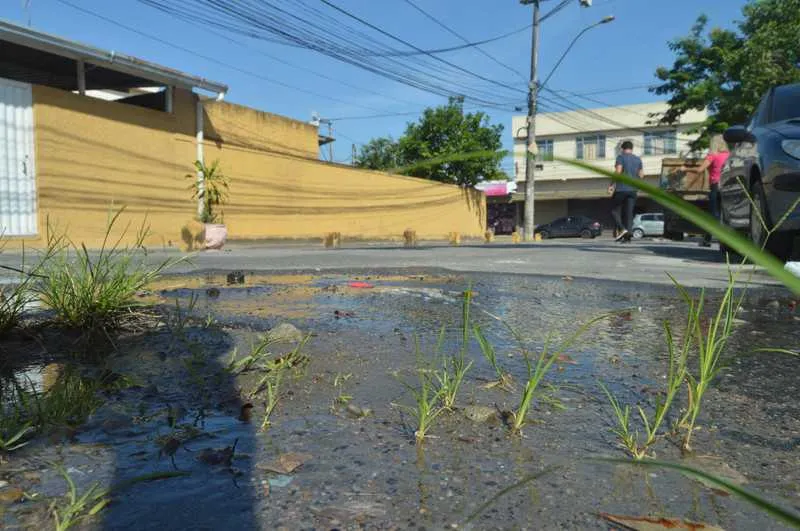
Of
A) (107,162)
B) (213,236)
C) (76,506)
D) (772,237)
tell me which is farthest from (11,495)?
(107,162)

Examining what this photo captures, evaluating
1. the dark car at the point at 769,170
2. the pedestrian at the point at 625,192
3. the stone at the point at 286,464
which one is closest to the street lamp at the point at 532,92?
the pedestrian at the point at 625,192

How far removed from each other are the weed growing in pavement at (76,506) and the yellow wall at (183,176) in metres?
5.43

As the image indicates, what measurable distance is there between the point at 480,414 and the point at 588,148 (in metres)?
42.4

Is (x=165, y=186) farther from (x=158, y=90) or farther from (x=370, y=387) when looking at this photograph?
(x=370, y=387)

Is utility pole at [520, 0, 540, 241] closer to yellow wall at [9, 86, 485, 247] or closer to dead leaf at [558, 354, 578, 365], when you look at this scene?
yellow wall at [9, 86, 485, 247]

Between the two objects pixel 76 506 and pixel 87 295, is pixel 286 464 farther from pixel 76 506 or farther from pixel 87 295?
pixel 87 295

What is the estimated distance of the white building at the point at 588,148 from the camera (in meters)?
38.5

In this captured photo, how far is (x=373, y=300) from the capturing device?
333 cm

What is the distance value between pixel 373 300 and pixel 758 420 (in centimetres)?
224

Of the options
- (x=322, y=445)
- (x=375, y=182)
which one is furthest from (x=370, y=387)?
(x=375, y=182)

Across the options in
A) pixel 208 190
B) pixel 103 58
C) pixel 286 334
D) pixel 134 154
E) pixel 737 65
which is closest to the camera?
pixel 286 334

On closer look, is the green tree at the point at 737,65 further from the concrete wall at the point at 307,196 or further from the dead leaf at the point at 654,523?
the dead leaf at the point at 654,523

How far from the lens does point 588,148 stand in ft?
133

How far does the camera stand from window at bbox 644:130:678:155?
38.5m
